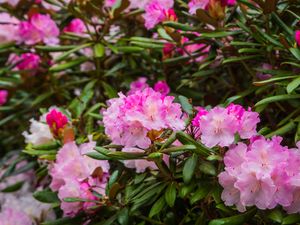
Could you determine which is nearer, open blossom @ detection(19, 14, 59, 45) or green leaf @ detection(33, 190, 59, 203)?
green leaf @ detection(33, 190, 59, 203)

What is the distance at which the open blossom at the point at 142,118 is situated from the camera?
43.8 inches

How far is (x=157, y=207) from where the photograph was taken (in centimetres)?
123

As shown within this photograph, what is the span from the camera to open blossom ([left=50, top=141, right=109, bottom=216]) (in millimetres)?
1360

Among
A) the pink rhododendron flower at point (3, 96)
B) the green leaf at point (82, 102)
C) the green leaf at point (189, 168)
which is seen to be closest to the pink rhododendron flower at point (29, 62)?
the pink rhododendron flower at point (3, 96)

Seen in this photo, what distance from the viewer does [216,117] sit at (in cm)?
112

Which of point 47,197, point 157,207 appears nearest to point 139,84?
point 47,197

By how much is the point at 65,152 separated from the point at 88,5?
19.9 inches

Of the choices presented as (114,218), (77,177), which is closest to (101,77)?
(77,177)

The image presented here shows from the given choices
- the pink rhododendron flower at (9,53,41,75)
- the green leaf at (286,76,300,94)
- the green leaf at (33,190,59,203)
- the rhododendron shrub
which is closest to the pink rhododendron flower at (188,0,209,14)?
the rhododendron shrub

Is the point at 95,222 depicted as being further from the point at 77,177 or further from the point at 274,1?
the point at 274,1

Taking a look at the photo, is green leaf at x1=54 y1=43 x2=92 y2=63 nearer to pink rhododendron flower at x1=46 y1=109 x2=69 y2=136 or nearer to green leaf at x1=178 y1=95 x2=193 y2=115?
pink rhododendron flower at x1=46 y1=109 x2=69 y2=136

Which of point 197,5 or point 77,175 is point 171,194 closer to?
point 77,175

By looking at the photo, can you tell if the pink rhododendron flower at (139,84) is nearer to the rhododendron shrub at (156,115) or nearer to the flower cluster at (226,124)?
the rhododendron shrub at (156,115)

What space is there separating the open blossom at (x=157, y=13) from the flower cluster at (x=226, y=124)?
55 cm
